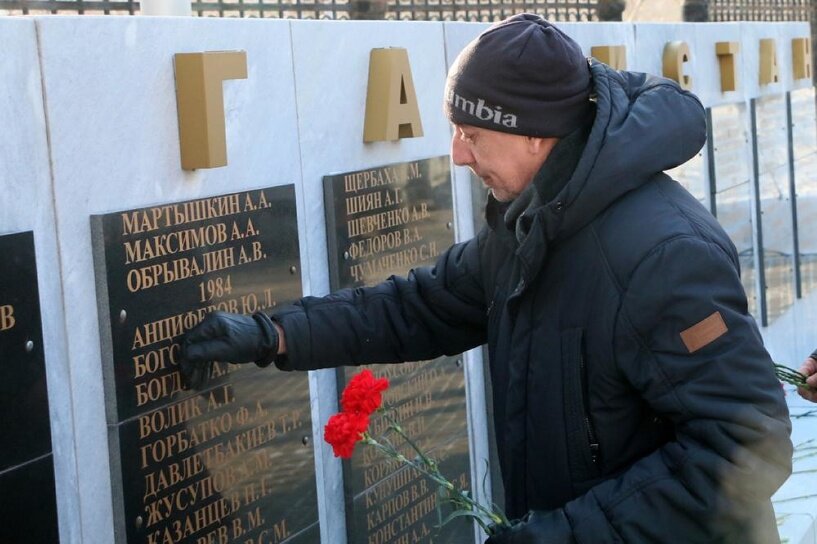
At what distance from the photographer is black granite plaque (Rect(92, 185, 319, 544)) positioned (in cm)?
302

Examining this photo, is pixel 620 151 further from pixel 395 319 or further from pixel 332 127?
pixel 332 127

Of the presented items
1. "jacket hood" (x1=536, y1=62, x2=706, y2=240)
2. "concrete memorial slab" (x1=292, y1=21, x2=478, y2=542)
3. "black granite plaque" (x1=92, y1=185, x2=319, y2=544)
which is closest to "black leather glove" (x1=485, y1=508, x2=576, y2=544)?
"jacket hood" (x1=536, y1=62, x2=706, y2=240)

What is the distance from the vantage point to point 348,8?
16.5 ft

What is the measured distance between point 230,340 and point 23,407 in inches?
20.6

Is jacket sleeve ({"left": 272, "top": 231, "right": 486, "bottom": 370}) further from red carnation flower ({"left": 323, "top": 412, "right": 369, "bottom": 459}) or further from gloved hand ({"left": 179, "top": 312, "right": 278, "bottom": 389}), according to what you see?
red carnation flower ({"left": 323, "top": 412, "right": 369, "bottom": 459})

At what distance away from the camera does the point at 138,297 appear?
120 inches

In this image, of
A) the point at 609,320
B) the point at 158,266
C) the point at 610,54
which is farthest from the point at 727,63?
the point at 609,320

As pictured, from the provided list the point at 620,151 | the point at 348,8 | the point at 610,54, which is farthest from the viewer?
the point at 610,54

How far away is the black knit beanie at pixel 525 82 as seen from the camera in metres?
2.59

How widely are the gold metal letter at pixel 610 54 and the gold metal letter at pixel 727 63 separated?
1.67m

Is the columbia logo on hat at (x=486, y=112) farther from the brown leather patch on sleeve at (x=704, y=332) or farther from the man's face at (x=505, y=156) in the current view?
the brown leather patch on sleeve at (x=704, y=332)

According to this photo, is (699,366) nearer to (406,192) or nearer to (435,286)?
(435,286)

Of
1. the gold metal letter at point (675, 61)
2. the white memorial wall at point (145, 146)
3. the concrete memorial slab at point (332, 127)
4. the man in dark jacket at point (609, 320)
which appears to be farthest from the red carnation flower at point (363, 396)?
the gold metal letter at point (675, 61)

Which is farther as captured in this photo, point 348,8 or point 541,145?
point 348,8
